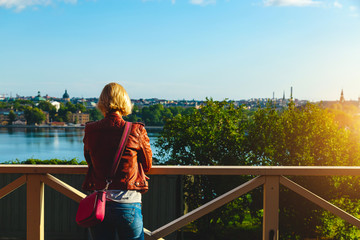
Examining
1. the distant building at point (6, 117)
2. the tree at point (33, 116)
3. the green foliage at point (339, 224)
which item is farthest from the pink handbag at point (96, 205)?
the distant building at point (6, 117)

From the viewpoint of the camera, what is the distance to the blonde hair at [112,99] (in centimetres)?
203

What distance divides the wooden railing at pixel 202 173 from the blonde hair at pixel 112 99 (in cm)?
44

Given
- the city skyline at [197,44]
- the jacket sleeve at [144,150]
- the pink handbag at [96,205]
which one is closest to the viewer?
the pink handbag at [96,205]

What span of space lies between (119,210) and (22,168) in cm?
76

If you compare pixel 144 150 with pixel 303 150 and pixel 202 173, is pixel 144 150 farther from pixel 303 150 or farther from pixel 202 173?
pixel 303 150

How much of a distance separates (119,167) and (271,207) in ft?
3.45

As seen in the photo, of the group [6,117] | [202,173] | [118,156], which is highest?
[118,156]

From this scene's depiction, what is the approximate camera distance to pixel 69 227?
12.5m

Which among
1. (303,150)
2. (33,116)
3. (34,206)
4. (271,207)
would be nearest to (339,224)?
(303,150)

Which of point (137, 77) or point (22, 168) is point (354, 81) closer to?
point (137, 77)

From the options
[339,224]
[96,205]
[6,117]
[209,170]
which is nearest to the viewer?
[96,205]

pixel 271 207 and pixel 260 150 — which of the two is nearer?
pixel 271 207

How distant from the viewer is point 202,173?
7.47 feet

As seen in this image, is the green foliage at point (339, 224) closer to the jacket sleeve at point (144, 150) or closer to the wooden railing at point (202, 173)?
the wooden railing at point (202, 173)
